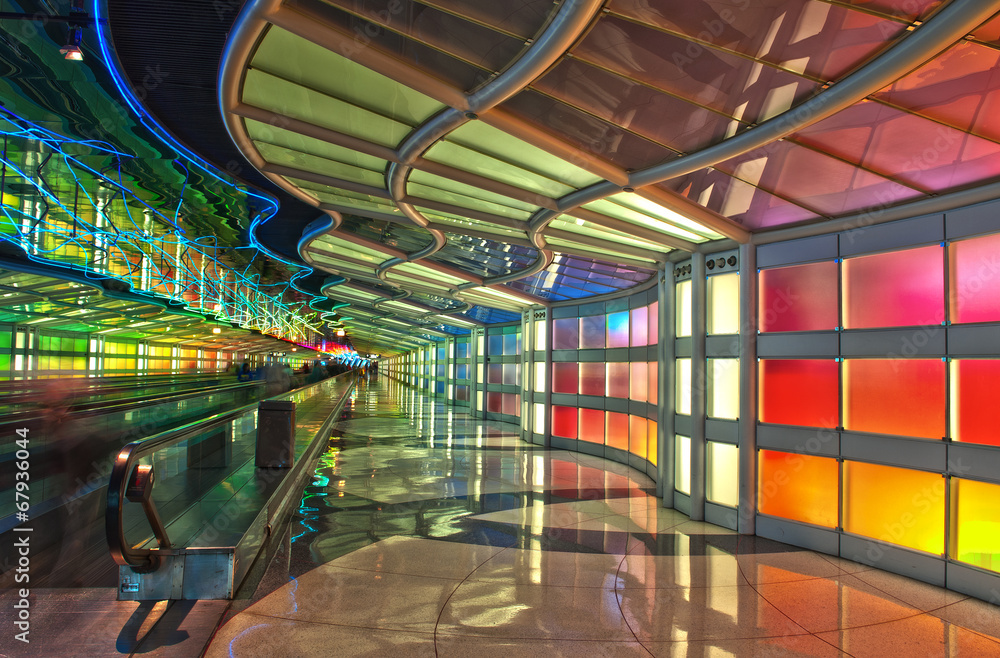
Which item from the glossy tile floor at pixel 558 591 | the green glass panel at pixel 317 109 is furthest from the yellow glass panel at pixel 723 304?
the green glass panel at pixel 317 109

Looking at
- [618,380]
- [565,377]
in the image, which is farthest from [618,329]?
[565,377]

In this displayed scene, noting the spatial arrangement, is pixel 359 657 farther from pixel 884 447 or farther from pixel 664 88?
pixel 884 447

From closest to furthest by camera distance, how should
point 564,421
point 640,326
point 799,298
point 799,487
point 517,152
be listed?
1. point 517,152
2. point 799,487
3. point 799,298
4. point 640,326
5. point 564,421

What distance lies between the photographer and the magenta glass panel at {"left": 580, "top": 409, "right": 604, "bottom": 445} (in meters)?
19.4

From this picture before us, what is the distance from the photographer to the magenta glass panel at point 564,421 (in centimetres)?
2062

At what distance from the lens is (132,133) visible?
907cm

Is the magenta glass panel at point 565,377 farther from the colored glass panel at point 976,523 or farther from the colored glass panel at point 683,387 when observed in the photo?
the colored glass panel at point 976,523

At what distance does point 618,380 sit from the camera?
18656 mm

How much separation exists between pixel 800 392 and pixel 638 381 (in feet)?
25.1

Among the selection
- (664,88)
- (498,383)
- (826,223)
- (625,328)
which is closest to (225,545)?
(664,88)

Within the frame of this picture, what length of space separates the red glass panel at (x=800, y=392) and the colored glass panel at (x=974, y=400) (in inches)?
63.7

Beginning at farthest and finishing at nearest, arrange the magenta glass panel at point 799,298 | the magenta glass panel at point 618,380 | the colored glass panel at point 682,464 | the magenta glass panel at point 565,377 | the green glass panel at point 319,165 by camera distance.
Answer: the magenta glass panel at point 565,377 → the magenta glass panel at point 618,380 → the colored glass panel at point 682,464 → the magenta glass panel at point 799,298 → the green glass panel at point 319,165

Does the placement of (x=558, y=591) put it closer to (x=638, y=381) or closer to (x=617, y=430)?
(x=638, y=381)

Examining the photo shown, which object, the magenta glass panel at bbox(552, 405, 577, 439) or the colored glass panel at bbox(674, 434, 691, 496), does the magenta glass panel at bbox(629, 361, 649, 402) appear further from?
the colored glass panel at bbox(674, 434, 691, 496)
